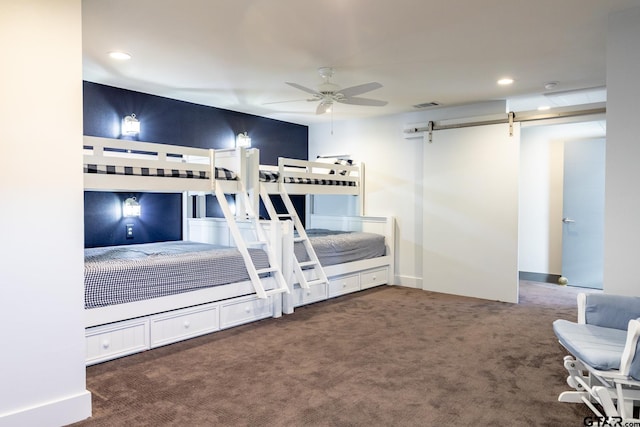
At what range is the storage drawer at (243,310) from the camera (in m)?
3.90

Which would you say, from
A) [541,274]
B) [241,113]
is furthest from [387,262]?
[241,113]

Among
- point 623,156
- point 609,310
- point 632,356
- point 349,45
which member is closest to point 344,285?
point 349,45

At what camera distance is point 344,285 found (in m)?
5.37

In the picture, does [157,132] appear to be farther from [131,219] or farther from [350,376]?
[350,376]

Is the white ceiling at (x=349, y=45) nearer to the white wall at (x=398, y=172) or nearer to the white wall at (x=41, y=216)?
the white wall at (x=41, y=216)

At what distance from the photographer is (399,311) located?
461 centimetres

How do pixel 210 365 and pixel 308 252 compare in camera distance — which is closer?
pixel 210 365

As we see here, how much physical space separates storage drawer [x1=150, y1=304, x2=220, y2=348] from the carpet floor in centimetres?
8

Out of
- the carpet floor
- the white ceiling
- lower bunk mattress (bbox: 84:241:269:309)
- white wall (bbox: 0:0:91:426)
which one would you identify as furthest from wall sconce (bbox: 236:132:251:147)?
white wall (bbox: 0:0:91:426)

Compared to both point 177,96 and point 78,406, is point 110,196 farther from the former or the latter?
point 78,406

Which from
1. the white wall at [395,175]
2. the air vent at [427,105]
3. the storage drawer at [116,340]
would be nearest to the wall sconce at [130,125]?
the storage drawer at [116,340]

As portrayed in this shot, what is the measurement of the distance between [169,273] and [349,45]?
2276 mm

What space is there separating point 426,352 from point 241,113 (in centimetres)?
397

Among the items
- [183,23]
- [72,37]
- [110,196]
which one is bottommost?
[110,196]
